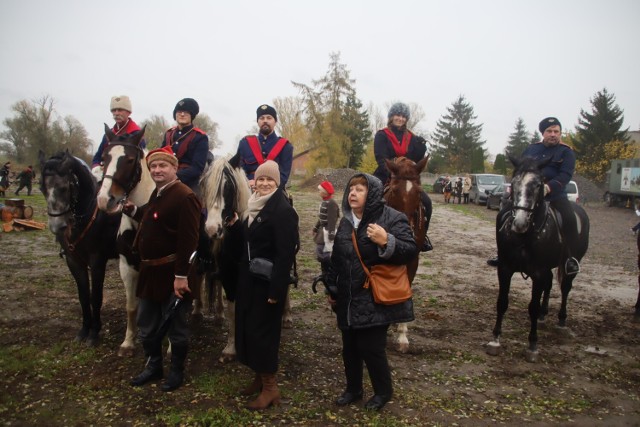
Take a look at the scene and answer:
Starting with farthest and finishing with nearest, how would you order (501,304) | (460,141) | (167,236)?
(460,141) < (501,304) < (167,236)

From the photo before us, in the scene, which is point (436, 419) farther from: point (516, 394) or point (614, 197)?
point (614, 197)

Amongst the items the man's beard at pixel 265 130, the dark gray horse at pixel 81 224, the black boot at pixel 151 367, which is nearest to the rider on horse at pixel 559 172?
the man's beard at pixel 265 130

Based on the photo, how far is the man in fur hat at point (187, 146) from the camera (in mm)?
5402

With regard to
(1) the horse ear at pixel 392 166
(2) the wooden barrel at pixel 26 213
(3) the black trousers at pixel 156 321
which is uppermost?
(1) the horse ear at pixel 392 166

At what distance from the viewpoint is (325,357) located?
512cm

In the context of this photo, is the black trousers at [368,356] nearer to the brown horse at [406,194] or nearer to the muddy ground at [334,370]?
the muddy ground at [334,370]

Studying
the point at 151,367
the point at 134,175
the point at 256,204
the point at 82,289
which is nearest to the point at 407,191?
the point at 256,204

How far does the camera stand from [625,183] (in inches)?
1129

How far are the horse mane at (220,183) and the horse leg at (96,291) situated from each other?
5.80 feet

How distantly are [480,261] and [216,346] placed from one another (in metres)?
8.19

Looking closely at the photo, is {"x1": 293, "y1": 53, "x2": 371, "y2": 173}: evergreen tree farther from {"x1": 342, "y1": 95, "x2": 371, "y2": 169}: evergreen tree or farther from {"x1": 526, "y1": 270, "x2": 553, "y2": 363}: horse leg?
{"x1": 526, "y1": 270, "x2": 553, "y2": 363}: horse leg

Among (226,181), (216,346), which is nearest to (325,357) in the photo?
(216,346)

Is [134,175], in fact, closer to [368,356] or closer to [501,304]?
[368,356]

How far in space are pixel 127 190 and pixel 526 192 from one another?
4.57 m
